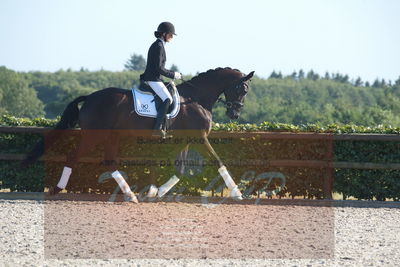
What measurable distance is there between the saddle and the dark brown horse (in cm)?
9

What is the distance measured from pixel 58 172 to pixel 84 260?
5.13 m

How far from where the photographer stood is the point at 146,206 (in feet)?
32.9

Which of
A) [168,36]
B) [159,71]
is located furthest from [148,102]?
[168,36]

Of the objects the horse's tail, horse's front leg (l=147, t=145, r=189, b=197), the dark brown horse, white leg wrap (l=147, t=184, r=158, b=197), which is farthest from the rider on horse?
the horse's tail

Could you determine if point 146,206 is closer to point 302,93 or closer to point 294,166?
point 294,166

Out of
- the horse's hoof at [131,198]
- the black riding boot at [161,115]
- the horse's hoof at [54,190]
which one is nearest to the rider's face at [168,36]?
the black riding boot at [161,115]

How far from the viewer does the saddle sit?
10.4m

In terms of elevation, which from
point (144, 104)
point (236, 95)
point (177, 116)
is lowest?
point (177, 116)

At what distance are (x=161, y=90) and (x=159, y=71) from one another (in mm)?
314

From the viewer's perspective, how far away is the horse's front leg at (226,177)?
10.7 meters

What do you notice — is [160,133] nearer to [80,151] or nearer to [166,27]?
[80,151]

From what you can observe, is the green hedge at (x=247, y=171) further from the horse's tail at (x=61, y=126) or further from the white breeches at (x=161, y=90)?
the white breeches at (x=161, y=90)

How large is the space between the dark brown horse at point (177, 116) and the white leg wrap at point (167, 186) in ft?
1.80

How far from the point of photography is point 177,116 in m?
10.8
